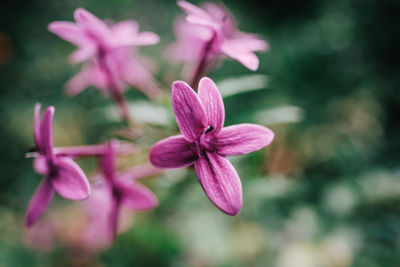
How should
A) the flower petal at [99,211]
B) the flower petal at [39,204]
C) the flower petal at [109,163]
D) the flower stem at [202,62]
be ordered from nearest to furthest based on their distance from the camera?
the flower petal at [39,204] → the flower petal at [109,163] → the flower stem at [202,62] → the flower petal at [99,211]

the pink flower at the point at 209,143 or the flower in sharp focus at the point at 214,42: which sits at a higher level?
the flower in sharp focus at the point at 214,42

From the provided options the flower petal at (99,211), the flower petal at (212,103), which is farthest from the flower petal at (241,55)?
the flower petal at (99,211)

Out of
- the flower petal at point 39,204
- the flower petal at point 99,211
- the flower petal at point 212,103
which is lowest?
the flower petal at point 99,211

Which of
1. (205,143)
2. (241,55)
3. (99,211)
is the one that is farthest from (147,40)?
(99,211)

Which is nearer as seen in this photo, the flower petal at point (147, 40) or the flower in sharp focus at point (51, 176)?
the flower in sharp focus at point (51, 176)

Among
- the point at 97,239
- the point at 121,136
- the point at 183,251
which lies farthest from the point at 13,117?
the point at 121,136

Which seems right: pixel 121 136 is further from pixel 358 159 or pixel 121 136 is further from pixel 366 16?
pixel 366 16

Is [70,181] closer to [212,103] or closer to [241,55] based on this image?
[212,103]

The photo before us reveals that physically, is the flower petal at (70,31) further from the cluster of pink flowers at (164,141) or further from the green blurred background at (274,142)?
the green blurred background at (274,142)
